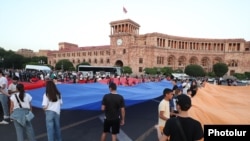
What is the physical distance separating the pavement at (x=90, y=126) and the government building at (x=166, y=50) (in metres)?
52.7

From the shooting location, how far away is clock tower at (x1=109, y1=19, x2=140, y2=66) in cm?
6312

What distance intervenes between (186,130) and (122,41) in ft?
203

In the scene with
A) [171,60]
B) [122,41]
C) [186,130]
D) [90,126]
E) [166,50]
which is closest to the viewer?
[186,130]

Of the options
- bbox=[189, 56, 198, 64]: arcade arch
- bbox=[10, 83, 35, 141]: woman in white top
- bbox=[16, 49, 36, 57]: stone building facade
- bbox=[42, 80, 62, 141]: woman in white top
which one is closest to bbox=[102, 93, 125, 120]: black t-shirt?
bbox=[42, 80, 62, 141]: woman in white top

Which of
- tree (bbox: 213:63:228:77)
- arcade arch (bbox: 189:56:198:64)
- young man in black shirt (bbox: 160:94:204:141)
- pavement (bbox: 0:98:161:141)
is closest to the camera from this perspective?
young man in black shirt (bbox: 160:94:204:141)

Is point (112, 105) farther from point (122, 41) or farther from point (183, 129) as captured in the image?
point (122, 41)

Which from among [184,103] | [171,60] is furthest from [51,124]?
[171,60]

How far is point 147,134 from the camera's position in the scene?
22.6 feet

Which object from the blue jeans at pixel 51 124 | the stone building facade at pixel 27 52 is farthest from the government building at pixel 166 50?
the stone building facade at pixel 27 52

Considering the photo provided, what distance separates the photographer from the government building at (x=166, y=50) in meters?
62.8

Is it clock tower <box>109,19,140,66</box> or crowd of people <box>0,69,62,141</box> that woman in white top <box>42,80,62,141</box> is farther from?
clock tower <box>109,19,140,66</box>

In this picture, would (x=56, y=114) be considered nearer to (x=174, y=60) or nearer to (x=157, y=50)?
(x=157, y=50)

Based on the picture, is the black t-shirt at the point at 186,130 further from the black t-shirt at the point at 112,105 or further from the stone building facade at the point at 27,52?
the stone building facade at the point at 27,52

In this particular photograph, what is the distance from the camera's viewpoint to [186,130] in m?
2.62
